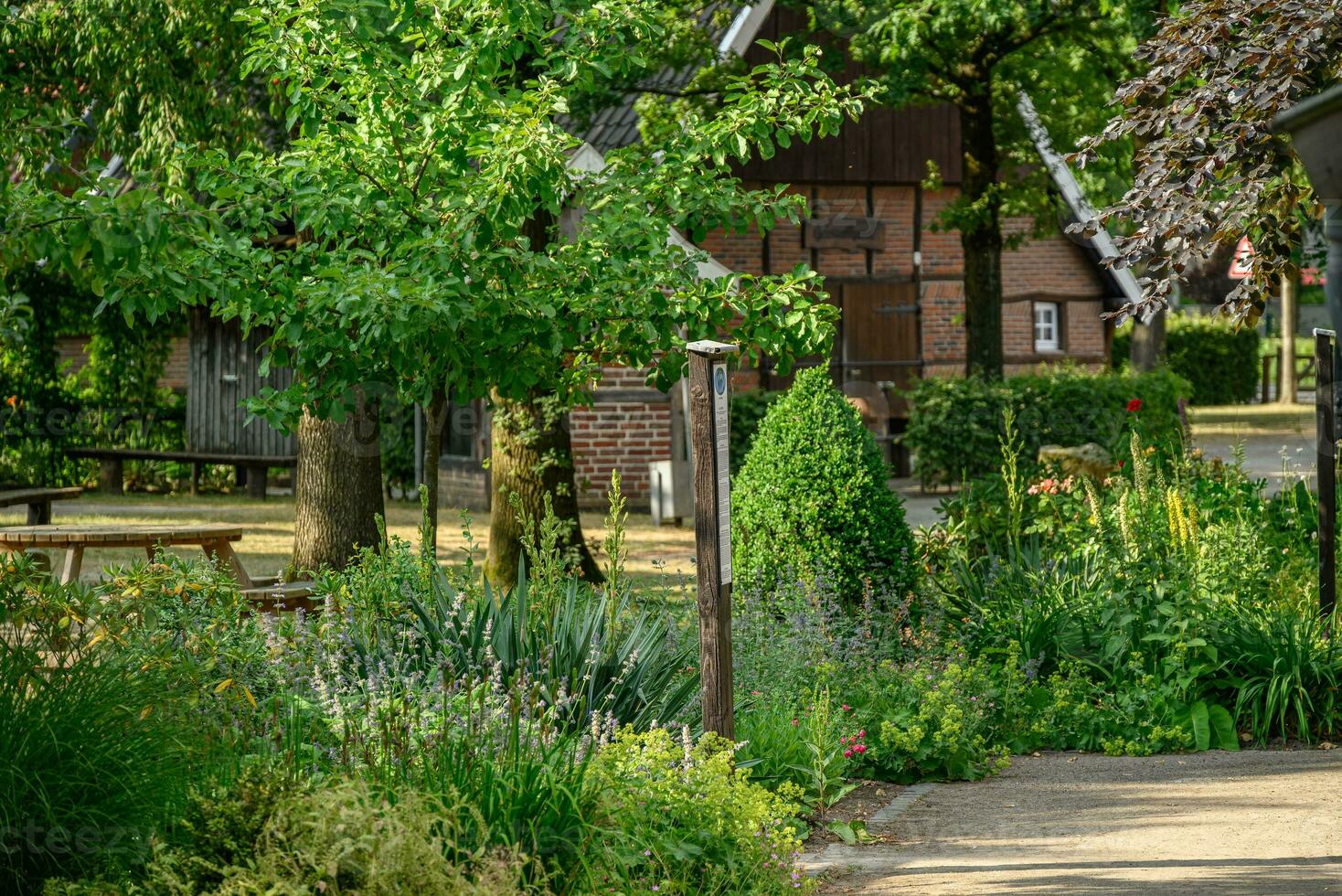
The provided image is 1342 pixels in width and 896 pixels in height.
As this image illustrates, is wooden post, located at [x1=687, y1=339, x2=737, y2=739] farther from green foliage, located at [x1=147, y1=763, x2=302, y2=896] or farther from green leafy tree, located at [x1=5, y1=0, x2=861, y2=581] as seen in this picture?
green foliage, located at [x1=147, y1=763, x2=302, y2=896]

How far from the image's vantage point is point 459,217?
6352mm

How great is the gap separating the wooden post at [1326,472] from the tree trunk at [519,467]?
4.96 m

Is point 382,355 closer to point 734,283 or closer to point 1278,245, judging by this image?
point 734,283

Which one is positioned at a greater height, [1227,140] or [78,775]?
[1227,140]

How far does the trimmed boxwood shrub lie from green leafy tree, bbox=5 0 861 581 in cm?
89

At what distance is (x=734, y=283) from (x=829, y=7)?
7901 millimetres

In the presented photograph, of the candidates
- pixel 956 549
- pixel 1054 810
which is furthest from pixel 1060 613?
pixel 1054 810

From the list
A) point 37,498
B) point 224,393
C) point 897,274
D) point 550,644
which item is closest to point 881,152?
point 897,274

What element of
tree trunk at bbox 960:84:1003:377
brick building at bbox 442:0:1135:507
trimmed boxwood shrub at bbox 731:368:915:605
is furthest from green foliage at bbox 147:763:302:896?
brick building at bbox 442:0:1135:507

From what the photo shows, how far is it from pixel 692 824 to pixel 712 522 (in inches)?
39.1

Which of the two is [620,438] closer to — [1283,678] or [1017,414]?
[1017,414]

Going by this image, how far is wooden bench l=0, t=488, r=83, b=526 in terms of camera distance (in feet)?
39.8

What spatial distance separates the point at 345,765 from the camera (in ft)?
13.4

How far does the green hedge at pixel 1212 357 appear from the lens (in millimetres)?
34000
